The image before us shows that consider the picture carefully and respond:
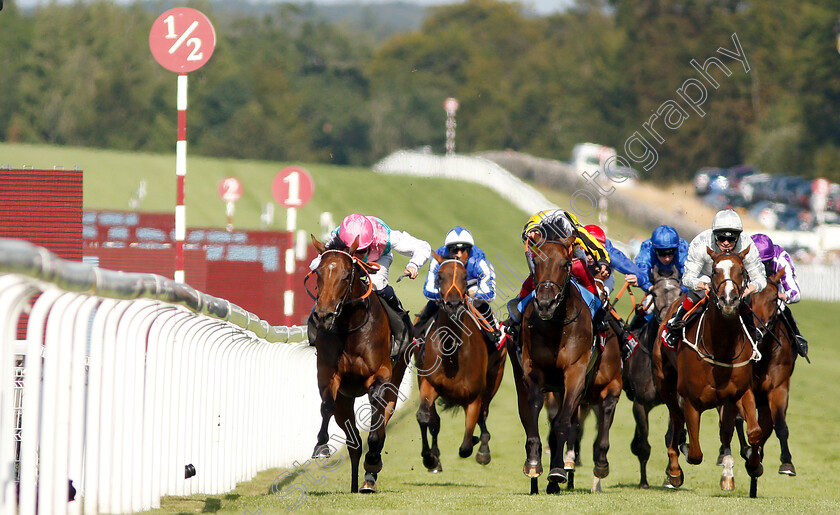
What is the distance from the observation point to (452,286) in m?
8.91

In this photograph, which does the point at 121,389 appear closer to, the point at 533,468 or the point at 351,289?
the point at 351,289

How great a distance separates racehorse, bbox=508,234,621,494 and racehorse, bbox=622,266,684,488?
45.0 inches

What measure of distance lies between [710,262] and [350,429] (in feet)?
→ 8.75

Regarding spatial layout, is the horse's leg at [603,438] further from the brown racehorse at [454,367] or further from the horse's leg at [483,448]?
the horse's leg at [483,448]

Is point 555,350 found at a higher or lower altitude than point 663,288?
lower

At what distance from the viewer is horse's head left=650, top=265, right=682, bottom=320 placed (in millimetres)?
9828

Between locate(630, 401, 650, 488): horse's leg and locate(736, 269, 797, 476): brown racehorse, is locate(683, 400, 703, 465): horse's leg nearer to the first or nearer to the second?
locate(736, 269, 797, 476): brown racehorse

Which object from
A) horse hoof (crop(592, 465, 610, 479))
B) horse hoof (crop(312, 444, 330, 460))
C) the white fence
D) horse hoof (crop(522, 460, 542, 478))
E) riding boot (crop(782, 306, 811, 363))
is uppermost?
riding boot (crop(782, 306, 811, 363))

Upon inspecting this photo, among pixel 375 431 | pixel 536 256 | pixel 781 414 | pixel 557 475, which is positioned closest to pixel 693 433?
pixel 557 475

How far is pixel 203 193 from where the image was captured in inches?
1601

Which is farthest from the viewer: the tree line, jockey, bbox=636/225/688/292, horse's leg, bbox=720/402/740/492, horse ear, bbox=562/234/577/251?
the tree line

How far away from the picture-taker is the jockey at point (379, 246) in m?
8.45

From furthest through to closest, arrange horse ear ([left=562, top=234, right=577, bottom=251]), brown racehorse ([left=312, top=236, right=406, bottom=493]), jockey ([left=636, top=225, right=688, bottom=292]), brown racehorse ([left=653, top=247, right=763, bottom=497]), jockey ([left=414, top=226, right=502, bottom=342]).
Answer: jockey ([left=636, top=225, right=688, bottom=292]) → jockey ([left=414, top=226, right=502, bottom=342]) → horse ear ([left=562, top=234, right=577, bottom=251]) → brown racehorse ([left=312, top=236, right=406, bottom=493]) → brown racehorse ([left=653, top=247, right=763, bottom=497])

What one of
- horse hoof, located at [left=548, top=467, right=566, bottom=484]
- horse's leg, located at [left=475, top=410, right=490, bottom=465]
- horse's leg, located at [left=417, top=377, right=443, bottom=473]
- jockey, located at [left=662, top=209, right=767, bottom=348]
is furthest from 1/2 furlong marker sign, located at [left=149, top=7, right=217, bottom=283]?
jockey, located at [left=662, top=209, right=767, bottom=348]
